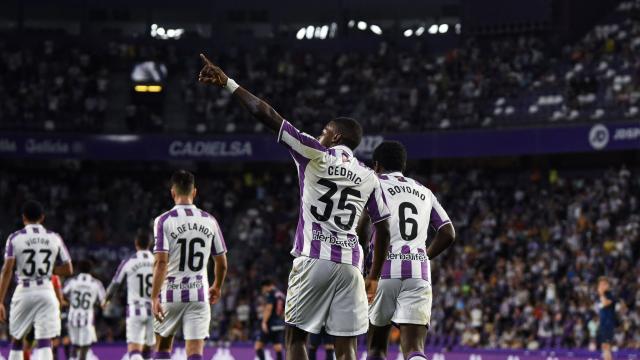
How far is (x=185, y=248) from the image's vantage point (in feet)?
41.4

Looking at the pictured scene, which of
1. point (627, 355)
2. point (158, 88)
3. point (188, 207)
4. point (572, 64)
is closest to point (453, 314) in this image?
point (627, 355)

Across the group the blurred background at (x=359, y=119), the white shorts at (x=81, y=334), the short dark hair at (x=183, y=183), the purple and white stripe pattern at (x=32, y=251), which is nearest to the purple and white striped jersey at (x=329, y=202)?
the short dark hair at (x=183, y=183)

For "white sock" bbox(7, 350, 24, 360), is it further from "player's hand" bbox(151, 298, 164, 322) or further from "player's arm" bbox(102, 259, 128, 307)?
"player's hand" bbox(151, 298, 164, 322)

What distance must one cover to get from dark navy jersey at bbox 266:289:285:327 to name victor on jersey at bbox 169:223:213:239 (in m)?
10.8

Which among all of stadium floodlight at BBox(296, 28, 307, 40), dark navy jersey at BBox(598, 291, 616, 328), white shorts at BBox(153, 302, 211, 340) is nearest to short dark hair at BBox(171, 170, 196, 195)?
white shorts at BBox(153, 302, 211, 340)

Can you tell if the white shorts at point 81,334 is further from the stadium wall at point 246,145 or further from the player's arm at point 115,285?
the stadium wall at point 246,145

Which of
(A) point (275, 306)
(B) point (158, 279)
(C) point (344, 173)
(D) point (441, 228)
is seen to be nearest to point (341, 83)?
(A) point (275, 306)

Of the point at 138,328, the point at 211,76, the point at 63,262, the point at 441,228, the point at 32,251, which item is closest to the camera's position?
the point at 211,76

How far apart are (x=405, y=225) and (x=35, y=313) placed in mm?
6100

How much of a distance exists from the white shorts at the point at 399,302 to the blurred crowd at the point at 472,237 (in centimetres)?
1965

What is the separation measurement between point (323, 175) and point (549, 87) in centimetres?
3176

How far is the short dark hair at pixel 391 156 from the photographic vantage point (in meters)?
11.2

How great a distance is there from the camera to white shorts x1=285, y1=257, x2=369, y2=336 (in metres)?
9.35

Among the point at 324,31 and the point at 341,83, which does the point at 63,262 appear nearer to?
the point at 341,83
